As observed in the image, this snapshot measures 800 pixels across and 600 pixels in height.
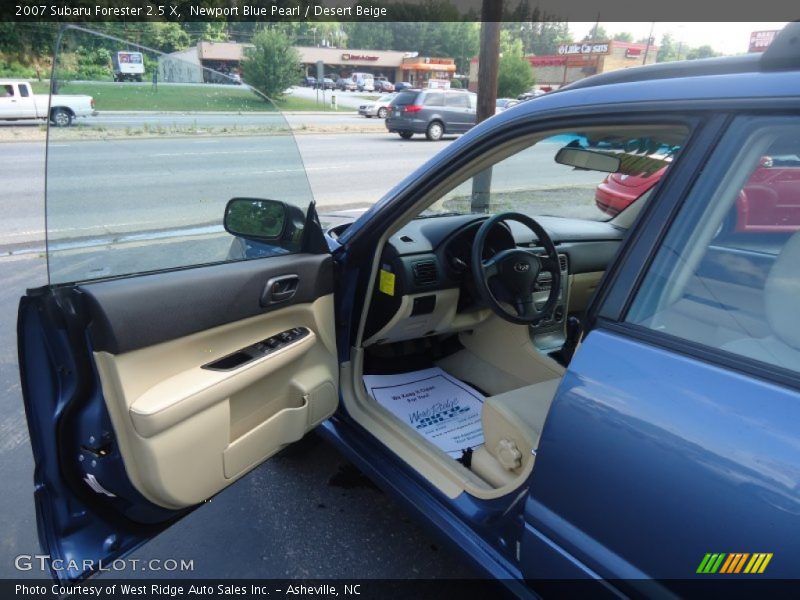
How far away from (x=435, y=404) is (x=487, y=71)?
15.1ft

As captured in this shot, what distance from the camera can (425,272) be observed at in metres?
2.56

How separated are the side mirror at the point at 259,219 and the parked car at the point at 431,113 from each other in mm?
18604

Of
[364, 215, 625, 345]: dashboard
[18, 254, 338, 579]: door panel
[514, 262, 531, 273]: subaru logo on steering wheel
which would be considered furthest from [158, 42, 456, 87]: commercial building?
[18, 254, 338, 579]: door panel

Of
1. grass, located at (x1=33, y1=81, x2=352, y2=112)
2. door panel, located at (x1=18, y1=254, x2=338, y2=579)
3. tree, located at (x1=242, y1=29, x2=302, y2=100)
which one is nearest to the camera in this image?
door panel, located at (x1=18, y1=254, x2=338, y2=579)

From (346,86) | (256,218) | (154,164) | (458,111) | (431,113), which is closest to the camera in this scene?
(154,164)

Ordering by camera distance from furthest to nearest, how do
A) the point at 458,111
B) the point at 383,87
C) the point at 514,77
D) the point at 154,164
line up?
the point at 383,87, the point at 514,77, the point at 458,111, the point at 154,164

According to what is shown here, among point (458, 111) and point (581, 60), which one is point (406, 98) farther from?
point (581, 60)

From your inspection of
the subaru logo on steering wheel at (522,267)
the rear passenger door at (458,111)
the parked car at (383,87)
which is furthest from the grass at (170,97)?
the parked car at (383,87)

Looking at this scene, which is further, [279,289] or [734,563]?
[279,289]

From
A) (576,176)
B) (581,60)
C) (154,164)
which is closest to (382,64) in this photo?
(581,60)

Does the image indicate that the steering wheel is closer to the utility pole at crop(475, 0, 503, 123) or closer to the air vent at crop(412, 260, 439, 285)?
the air vent at crop(412, 260, 439, 285)

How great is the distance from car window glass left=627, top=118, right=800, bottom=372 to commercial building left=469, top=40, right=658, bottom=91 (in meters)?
36.6

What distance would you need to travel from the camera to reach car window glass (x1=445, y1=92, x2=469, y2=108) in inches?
790

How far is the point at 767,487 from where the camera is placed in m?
1.02
